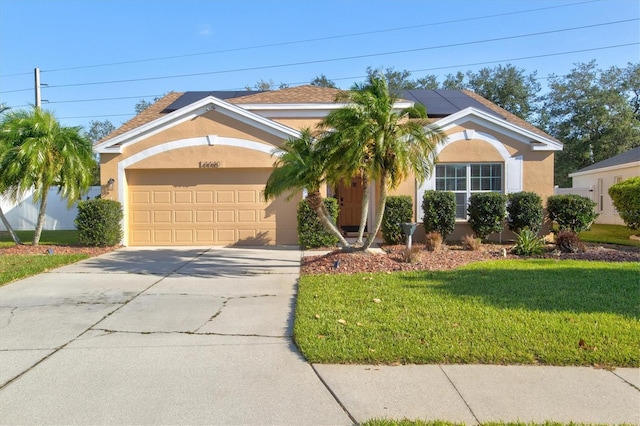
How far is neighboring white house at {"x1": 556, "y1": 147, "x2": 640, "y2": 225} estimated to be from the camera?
19172mm

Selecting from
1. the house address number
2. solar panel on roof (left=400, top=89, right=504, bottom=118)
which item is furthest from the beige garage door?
solar panel on roof (left=400, top=89, right=504, bottom=118)

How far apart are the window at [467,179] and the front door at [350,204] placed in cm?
327

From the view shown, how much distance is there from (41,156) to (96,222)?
7.32 feet

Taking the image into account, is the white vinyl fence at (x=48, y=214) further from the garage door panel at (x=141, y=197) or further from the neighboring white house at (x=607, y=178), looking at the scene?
the neighboring white house at (x=607, y=178)

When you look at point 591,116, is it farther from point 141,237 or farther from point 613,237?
point 141,237

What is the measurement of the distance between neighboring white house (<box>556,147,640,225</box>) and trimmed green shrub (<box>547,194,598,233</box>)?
9032mm

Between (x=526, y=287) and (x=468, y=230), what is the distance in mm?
6008

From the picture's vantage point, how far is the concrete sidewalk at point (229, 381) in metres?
3.27

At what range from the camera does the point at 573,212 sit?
38.3 ft

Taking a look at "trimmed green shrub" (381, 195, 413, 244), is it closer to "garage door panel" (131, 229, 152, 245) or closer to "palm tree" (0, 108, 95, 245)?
"garage door panel" (131, 229, 152, 245)

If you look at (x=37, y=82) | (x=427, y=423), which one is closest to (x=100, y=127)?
(x=37, y=82)

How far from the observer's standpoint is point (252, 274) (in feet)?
28.4

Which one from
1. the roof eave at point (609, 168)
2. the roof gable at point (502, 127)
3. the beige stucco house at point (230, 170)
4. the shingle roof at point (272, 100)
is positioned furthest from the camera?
the roof eave at point (609, 168)

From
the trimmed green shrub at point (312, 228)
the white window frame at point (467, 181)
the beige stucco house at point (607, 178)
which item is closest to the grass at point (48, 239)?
the trimmed green shrub at point (312, 228)
